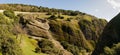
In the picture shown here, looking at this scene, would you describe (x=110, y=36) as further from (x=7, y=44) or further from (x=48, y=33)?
(x=48, y=33)

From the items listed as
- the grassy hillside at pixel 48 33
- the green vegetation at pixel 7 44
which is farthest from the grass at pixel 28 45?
the green vegetation at pixel 7 44

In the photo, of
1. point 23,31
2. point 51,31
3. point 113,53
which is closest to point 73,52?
point 51,31

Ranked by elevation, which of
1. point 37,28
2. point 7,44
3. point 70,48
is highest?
point 7,44

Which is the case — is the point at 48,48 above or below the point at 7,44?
below

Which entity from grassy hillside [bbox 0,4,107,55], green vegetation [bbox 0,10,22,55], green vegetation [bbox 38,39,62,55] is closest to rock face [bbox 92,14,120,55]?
green vegetation [bbox 0,10,22,55]

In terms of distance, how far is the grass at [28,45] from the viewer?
8508 cm

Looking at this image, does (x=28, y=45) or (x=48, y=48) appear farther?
(x=48, y=48)

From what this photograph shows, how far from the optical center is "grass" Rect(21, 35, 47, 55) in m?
85.1

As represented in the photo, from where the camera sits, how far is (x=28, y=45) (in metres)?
92.2

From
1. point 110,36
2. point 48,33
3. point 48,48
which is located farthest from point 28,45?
point 110,36

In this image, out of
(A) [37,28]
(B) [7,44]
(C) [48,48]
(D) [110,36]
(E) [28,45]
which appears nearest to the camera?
(D) [110,36]

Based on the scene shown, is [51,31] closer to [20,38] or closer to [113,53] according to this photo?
[20,38]

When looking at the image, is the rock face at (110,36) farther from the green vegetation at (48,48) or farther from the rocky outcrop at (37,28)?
the rocky outcrop at (37,28)

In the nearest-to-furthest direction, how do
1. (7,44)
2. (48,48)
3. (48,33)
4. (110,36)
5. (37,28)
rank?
(110,36)
(7,44)
(48,48)
(37,28)
(48,33)
